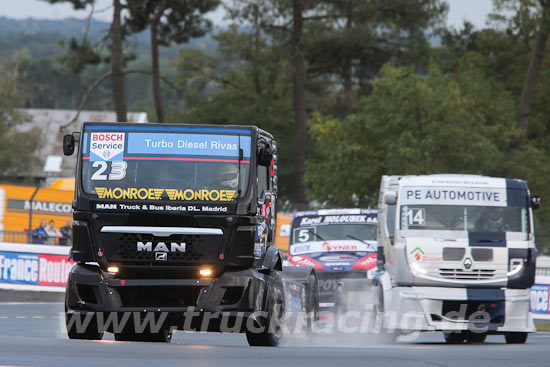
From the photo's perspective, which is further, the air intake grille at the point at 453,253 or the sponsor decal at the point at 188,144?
the air intake grille at the point at 453,253

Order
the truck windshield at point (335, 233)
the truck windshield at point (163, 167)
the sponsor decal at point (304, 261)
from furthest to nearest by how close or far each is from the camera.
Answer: the truck windshield at point (335, 233)
the sponsor decal at point (304, 261)
the truck windshield at point (163, 167)

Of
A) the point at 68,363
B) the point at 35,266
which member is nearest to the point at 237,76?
the point at 35,266

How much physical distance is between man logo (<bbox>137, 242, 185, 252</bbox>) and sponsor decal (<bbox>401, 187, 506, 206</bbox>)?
6289 mm

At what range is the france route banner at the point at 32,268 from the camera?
29438mm

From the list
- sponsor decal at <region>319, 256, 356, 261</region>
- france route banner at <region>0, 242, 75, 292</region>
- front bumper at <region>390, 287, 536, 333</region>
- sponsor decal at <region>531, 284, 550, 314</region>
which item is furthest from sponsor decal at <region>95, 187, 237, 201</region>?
france route banner at <region>0, 242, 75, 292</region>

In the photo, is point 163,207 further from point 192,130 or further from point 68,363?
point 68,363

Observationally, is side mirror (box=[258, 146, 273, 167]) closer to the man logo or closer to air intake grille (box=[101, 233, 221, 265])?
air intake grille (box=[101, 233, 221, 265])

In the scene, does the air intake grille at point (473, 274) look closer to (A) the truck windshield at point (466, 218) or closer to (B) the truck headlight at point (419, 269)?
(B) the truck headlight at point (419, 269)

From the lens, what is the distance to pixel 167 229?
38.9 feet

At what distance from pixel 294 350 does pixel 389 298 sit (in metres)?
6.21

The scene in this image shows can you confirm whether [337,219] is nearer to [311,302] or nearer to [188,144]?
[311,302]

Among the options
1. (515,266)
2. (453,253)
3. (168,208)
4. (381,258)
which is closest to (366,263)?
(381,258)

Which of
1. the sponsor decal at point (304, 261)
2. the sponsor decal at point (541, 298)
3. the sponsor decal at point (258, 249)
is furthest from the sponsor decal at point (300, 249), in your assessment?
the sponsor decal at point (258, 249)

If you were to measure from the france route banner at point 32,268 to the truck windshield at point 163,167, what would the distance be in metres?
17.9
